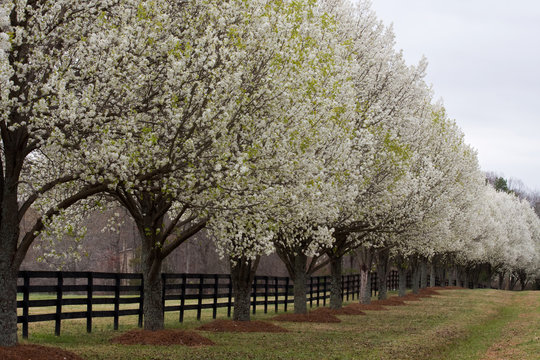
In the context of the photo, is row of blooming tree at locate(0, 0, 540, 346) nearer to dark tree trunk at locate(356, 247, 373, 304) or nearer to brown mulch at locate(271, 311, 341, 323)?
brown mulch at locate(271, 311, 341, 323)

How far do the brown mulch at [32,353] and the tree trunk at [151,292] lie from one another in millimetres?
5592

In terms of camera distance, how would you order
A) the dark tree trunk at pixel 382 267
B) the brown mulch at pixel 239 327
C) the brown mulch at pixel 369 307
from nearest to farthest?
the brown mulch at pixel 239 327 → the brown mulch at pixel 369 307 → the dark tree trunk at pixel 382 267

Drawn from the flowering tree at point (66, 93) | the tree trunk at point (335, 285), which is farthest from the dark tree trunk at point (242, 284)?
the flowering tree at point (66, 93)

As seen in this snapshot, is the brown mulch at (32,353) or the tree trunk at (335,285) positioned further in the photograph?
the tree trunk at (335,285)

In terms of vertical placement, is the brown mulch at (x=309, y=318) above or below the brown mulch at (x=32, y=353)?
below

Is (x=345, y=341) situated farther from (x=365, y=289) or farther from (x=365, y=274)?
(x=365, y=289)

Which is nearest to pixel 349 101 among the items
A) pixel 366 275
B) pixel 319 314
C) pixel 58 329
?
pixel 319 314

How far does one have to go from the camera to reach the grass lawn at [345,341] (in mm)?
15461

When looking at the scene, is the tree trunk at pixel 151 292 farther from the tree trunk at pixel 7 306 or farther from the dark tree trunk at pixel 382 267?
the dark tree trunk at pixel 382 267

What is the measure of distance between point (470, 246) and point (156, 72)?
57861 mm

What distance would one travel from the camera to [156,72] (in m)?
12.9

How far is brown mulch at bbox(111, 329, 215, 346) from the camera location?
1631 cm

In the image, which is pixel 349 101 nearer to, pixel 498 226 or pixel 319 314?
pixel 319 314

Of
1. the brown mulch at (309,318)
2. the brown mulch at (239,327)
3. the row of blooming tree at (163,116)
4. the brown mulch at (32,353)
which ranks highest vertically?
the row of blooming tree at (163,116)
